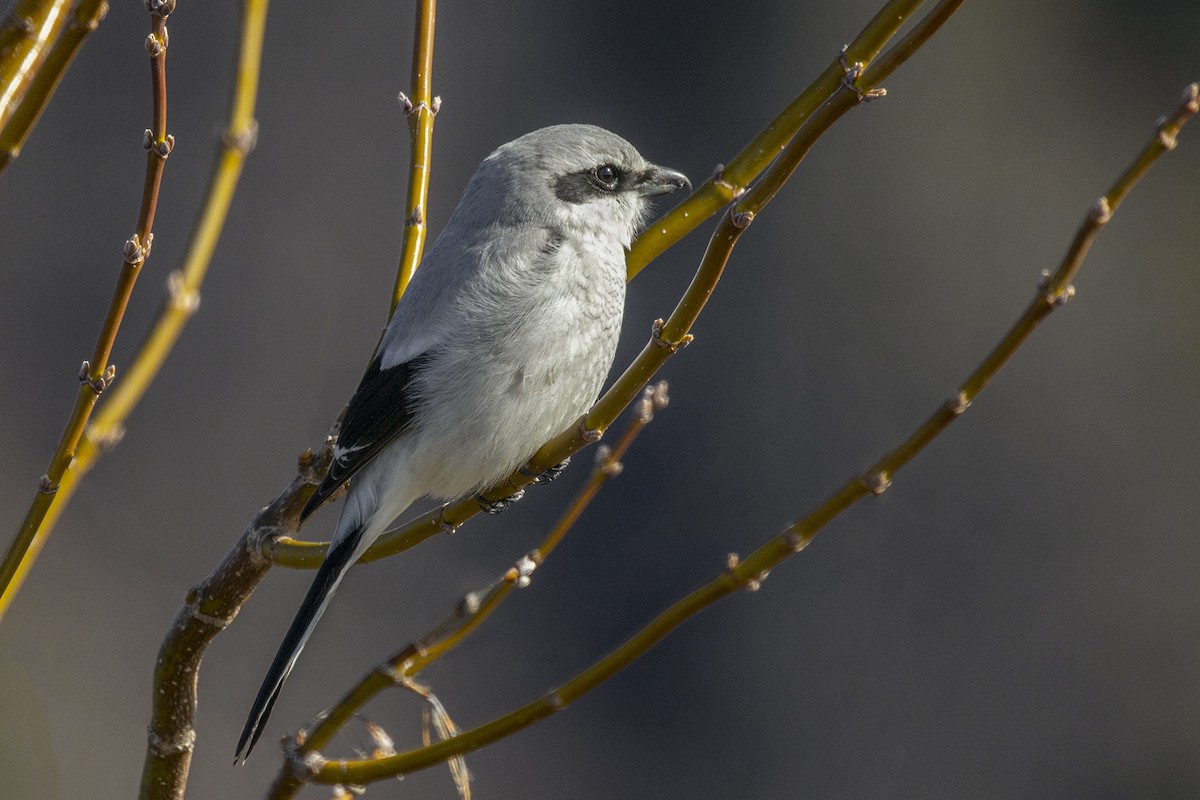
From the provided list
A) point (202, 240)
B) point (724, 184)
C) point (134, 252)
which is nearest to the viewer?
point (202, 240)

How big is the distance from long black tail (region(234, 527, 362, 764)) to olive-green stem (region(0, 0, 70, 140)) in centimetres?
72

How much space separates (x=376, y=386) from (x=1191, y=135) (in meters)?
2.93

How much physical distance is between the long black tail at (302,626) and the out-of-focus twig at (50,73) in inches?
29.2

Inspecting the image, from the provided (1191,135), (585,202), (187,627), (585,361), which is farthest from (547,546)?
(1191,135)

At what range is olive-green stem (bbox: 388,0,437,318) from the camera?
4.43 feet

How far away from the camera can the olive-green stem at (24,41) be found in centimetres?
83

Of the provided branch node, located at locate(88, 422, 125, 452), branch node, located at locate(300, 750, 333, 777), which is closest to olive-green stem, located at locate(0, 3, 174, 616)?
branch node, located at locate(88, 422, 125, 452)

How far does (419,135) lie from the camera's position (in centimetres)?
143

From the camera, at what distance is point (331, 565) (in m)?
1.50

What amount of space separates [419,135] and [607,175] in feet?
1.75

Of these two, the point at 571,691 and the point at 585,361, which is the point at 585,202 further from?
the point at 571,691

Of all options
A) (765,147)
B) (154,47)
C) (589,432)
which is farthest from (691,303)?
(154,47)

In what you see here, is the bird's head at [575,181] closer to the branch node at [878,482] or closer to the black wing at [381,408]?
the black wing at [381,408]

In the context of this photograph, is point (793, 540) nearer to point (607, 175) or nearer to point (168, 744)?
point (168, 744)
